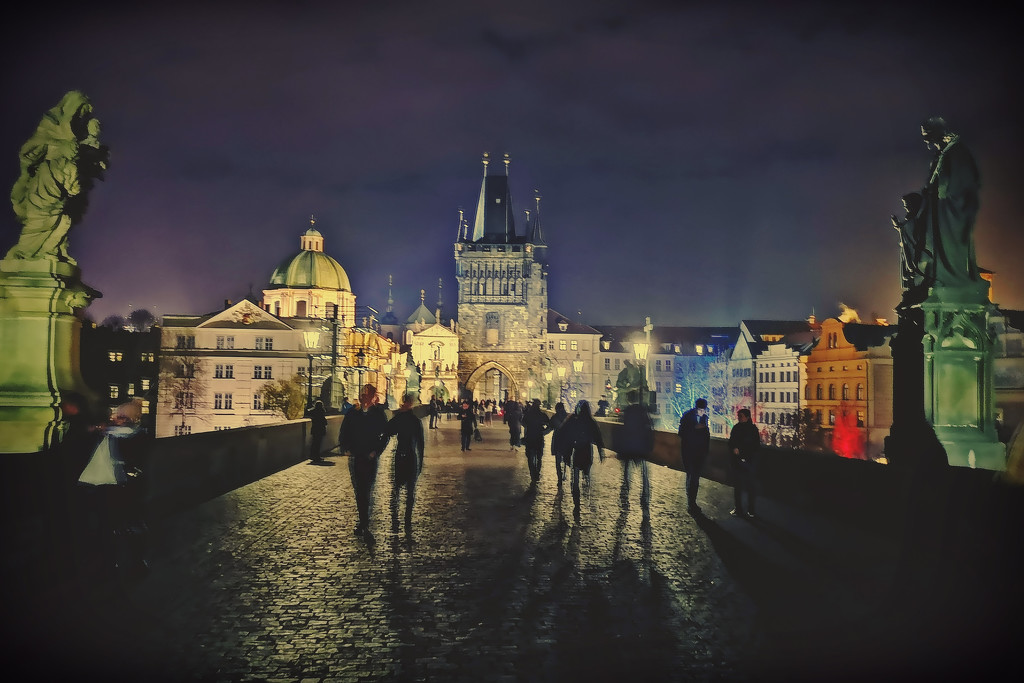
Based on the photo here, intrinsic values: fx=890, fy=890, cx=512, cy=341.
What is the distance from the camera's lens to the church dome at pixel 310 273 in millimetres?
93250

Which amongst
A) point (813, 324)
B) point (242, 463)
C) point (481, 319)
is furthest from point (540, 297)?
point (242, 463)

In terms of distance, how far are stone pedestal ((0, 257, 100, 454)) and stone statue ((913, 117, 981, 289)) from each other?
385 inches

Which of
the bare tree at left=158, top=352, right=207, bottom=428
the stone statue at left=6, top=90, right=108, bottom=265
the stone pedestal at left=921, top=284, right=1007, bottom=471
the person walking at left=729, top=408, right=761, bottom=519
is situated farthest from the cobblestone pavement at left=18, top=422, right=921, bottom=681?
the bare tree at left=158, top=352, right=207, bottom=428

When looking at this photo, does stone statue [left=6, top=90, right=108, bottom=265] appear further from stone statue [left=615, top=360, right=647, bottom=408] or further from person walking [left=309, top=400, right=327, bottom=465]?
stone statue [left=615, top=360, right=647, bottom=408]

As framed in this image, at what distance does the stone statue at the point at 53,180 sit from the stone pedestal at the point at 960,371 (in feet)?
32.4

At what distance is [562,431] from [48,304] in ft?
22.8

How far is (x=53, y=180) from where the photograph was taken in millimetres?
9609

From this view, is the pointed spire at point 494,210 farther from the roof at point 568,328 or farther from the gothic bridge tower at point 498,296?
the roof at point 568,328

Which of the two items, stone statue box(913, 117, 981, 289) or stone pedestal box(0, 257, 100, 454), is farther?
stone statue box(913, 117, 981, 289)

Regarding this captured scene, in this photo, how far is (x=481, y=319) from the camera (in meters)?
99.6

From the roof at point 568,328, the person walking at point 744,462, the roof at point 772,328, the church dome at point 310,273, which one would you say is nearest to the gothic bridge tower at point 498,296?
the roof at point 568,328

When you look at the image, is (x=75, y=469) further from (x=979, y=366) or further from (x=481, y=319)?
(x=481, y=319)

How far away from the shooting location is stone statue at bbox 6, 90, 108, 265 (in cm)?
958

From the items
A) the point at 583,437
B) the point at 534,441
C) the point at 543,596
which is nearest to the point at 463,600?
the point at 543,596
